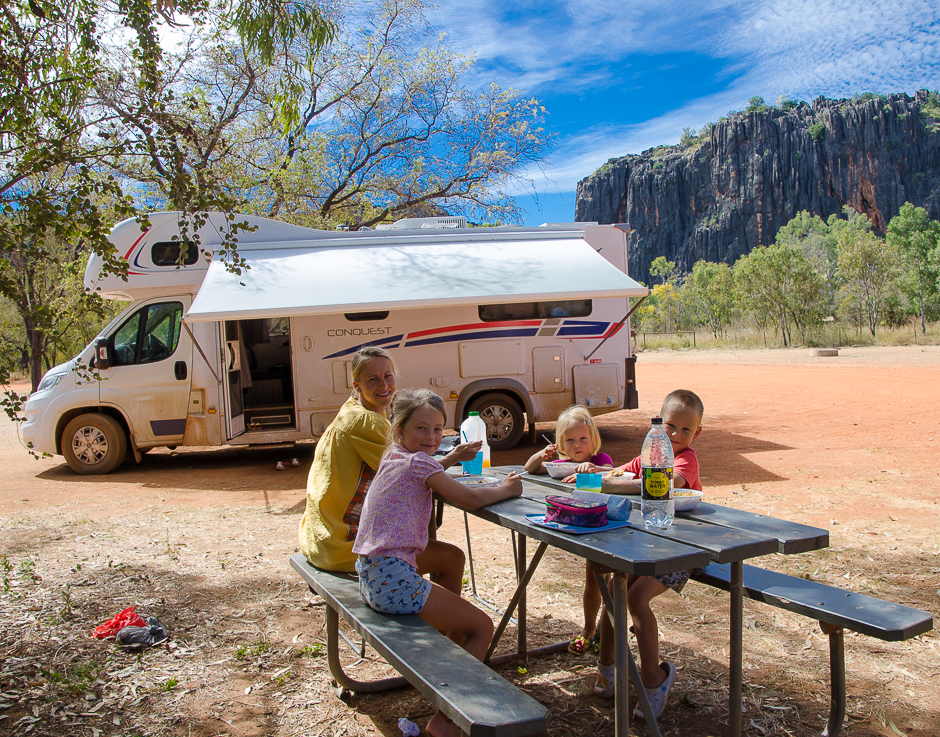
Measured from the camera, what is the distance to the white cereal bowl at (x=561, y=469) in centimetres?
359

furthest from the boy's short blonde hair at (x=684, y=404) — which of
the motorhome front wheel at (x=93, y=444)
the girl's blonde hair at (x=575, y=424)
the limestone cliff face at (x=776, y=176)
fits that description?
the limestone cliff face at (x=776, y=176)

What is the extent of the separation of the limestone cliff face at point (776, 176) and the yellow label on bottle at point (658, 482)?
349ft

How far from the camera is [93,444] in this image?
941 cm

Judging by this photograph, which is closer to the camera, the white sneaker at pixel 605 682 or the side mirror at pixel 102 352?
the white sneaker at pixel 605 682

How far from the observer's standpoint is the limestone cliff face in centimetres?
9694

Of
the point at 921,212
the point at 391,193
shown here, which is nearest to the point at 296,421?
the point at 391,193

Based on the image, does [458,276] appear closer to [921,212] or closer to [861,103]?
[921,212]

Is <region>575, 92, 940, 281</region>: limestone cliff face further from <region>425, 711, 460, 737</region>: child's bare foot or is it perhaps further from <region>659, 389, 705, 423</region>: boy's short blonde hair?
<region>425, 711, 460, 737</region>: child's bare foot

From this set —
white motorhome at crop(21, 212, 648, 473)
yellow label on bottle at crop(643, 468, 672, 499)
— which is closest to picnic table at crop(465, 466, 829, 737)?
yellow label on bottle at crop(643, 468, 672, 499)

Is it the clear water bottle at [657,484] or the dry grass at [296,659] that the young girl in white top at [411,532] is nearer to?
the dry grass at [296,659]

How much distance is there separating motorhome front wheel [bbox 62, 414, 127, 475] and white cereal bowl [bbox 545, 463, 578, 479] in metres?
7.54

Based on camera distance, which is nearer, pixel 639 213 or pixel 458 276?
pixel 458 276

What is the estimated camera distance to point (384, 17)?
14594 mm

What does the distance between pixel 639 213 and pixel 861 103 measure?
117ft
